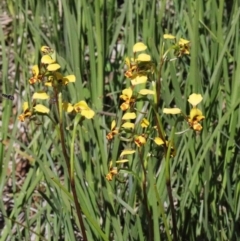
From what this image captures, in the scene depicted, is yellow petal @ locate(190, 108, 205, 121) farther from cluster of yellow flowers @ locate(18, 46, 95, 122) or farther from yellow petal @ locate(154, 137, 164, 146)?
cluster of yellow flowers @ locate(18, 46, 95, 122)

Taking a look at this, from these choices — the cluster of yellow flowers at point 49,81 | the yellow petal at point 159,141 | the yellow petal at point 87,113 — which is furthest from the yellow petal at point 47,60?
the yellow petal at point 159,141

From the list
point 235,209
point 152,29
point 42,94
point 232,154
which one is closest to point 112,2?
point 152,29

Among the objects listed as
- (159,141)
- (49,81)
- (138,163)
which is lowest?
(138,163)

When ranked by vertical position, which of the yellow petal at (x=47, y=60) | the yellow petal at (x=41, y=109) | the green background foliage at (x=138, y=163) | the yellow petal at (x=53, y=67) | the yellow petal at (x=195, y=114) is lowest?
the green background foliage at (x=138, y=163)

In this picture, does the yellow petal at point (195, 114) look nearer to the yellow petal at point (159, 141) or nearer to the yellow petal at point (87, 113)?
the yellow petal at point (159, 141)

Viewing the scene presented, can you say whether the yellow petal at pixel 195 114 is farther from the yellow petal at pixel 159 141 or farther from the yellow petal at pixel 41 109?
the yellow petal at pixel 41 109

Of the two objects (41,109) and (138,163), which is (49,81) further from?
(138,163)

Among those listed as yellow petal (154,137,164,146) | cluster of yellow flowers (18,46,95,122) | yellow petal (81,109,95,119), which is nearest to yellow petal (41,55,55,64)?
cluster of yellow flowers (18,46,95,122)

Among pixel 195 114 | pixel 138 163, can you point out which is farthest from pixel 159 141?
pixel 138 163

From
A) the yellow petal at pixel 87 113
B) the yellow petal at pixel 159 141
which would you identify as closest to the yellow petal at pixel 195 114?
the yellow petal at pixel 159 141

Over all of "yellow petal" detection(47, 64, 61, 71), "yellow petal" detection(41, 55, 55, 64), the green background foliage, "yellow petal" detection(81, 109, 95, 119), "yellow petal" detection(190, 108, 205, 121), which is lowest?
the green background foliage

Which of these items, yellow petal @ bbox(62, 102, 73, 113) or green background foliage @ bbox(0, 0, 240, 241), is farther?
green background foliage @ bbox(0, 0, 240, 241)

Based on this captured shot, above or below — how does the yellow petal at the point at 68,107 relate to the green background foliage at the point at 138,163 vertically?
above

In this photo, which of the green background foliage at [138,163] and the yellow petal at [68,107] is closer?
the yellow petal at [68,107]
